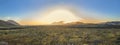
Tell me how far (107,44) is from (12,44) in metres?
13.0

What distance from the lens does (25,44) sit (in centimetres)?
2672

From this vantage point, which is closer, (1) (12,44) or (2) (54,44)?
(2) (54,44)

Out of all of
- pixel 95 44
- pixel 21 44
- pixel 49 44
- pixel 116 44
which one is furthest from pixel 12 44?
pixel 116 44

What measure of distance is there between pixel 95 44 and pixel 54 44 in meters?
5.31

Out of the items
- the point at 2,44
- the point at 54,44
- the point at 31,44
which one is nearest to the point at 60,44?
the point at 54,44

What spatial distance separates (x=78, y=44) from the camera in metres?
25.6

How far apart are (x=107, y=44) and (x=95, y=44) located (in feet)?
4.87

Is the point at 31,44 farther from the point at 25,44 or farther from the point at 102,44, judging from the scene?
the point at 102,44

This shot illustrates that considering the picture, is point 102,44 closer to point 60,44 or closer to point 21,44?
point 60,44

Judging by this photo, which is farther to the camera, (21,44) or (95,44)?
(21,44)

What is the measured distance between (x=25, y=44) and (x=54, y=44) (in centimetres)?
408

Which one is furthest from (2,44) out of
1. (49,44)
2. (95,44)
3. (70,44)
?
(95,44)

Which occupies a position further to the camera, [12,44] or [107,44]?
[12,44]

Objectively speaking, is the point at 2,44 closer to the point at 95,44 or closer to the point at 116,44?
the point at 95,44
